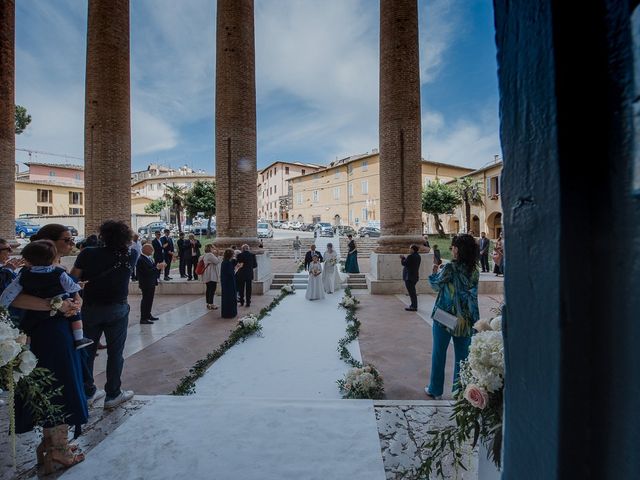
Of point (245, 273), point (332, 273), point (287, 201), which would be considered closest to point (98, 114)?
point (245, 273)

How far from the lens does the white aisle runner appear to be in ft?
9.29

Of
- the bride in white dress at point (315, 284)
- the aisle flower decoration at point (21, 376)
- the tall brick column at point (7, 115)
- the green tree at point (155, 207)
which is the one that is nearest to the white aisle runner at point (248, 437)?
the aisle flower decoration at point (21, 376)

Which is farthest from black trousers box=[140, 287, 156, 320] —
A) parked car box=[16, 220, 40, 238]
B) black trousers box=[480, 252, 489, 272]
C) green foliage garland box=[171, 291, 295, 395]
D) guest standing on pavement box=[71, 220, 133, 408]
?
parked car box=[16, 220, 40, 238]

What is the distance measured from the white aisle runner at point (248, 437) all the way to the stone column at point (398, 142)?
7.25 metres

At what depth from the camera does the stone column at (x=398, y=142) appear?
37.5 feet

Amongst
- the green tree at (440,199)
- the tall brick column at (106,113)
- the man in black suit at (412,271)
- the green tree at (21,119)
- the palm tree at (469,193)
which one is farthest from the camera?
the green tree at (440,199)

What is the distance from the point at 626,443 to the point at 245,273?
9786 mm

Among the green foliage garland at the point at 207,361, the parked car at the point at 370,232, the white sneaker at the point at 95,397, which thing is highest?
the parked car at the point at 370,232

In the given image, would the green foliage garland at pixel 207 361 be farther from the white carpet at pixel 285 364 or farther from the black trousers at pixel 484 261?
the black trousers at pixel 484 261

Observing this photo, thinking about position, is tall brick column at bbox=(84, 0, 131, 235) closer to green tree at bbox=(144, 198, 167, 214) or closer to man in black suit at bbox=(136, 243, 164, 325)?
man in black suit at bbox=(136, 243, 164, 325)

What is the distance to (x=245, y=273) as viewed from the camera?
998cm

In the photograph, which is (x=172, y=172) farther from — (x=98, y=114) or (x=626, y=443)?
(x=626, y=443)

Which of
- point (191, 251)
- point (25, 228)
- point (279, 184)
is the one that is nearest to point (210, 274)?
point (191, 251)

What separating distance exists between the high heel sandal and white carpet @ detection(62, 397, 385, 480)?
0.09 metres
